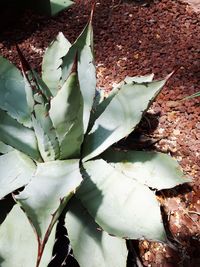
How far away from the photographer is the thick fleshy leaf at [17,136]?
1.16 meters

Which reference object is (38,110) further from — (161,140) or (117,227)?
(161,140)

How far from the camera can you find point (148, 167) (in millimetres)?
1234

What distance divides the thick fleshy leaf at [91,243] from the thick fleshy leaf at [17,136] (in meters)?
0.21

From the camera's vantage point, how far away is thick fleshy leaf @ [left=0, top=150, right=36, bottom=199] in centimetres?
113

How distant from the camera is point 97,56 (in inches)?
71.6

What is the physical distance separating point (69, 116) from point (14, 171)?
9.4 inches

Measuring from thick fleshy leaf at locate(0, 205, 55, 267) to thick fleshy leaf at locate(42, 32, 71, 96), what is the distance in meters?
0.45

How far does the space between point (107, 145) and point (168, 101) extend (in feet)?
1.71

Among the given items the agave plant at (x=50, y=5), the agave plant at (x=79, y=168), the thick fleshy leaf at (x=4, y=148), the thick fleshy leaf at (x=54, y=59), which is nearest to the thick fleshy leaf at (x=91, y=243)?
the agave plant at (x=79, y=168)

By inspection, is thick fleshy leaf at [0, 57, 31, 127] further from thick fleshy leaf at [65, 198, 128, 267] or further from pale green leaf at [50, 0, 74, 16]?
pale green leaf at [50, 0, 74, 16]

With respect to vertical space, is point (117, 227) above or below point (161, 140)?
above

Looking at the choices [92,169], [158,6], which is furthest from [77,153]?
[158,6]

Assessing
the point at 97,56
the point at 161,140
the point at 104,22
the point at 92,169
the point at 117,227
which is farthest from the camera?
the point at 104,22

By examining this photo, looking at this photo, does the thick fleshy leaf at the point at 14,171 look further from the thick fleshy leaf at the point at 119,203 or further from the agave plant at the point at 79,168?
the thick fleshy leaf at the point at 119,203
